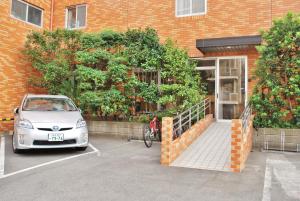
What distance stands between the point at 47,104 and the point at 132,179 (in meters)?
4.42

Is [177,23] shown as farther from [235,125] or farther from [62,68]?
[235,125]

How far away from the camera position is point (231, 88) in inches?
436

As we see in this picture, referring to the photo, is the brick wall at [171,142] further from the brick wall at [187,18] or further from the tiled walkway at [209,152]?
the brick wall at [187,18]

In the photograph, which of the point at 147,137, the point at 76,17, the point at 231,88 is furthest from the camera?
the point at 76,17

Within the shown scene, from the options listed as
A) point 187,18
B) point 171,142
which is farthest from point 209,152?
point 187,18

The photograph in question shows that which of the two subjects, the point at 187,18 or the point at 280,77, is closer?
the point at 280,77

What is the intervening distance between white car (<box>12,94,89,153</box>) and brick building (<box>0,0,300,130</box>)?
4.78 meters

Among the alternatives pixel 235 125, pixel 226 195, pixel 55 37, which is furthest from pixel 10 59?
pixel 226 195

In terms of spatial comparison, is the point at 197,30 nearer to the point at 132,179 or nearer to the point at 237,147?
the point at 237,147

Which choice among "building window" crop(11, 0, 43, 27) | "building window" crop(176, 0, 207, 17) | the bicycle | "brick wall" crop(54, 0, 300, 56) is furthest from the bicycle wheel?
"building window" crop(11, 0, 43, 27)

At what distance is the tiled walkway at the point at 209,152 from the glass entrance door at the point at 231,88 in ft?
4.70

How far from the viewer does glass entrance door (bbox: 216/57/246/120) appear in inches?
428

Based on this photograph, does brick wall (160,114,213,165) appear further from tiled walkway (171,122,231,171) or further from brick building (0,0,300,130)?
brick building (0,0,300,130)

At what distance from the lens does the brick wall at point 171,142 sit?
21.1 feet
